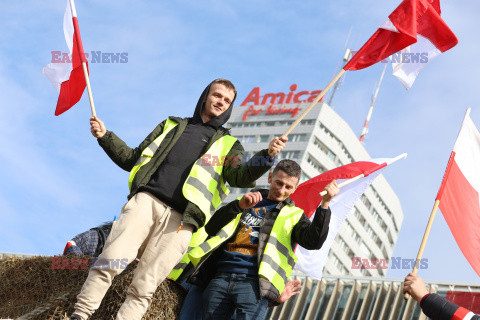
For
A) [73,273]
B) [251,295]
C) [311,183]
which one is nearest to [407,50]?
[311,183]

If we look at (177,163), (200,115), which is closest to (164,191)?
(177,163)

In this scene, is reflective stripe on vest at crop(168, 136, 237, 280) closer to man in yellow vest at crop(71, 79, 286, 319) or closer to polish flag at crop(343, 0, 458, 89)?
man in yellow vest at crop(71, 79, 286, 319)

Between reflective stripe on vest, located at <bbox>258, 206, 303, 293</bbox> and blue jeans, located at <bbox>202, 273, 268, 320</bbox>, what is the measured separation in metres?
0.14

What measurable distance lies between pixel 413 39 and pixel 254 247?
8.85 ft

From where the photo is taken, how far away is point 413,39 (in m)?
6.57

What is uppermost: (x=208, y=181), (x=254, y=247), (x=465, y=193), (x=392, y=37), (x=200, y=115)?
(x=392, y=37)

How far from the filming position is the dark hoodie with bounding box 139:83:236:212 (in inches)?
204

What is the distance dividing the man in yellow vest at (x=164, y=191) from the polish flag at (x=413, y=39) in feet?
6.51

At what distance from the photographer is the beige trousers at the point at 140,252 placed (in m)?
4.88

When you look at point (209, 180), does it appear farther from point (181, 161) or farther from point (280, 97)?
point (280, 97)

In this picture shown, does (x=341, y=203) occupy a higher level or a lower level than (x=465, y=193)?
higher

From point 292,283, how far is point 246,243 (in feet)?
2.31

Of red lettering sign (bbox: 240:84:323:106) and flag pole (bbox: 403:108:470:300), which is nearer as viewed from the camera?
flag pole (bbox: 403:108:470:300)

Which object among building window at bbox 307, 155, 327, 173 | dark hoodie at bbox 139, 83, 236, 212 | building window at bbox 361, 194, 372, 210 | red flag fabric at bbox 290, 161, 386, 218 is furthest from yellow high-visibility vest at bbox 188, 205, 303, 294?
building window at bbox 361, 194, 372, 210
